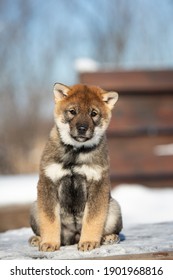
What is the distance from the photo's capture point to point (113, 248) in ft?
10.5

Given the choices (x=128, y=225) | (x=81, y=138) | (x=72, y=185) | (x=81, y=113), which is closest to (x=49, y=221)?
(x=72, y=185)

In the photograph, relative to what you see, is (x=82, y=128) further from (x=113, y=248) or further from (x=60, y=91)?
(x=113, y=248)

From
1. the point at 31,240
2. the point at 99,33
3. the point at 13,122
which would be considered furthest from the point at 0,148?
the point at 31,240

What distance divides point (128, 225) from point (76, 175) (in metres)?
1.71

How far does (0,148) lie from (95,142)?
5729 millimetres

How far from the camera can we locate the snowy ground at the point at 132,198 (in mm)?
5594

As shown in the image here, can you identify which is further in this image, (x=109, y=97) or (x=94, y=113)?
(x=109, y=97)

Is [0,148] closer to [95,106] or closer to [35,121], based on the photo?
[35,121]

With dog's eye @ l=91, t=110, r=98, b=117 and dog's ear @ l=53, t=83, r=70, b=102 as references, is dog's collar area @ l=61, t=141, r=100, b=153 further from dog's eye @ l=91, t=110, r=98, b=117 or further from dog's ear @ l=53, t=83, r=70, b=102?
dog's ear @ l=53, t=83, r=70, b=102

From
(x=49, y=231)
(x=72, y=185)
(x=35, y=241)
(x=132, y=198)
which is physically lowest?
(x=132, y=198)

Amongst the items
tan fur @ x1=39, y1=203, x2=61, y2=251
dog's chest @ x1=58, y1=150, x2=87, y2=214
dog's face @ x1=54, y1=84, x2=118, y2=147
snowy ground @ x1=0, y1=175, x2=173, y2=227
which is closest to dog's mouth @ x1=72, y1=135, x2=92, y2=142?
dog's face @ x1=54, y1=84, x2=118, y2=147

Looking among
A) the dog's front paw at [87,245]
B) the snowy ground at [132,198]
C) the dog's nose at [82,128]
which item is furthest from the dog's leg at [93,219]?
the snowy ground at [132,198]

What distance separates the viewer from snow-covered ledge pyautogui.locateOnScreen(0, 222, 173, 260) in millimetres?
3078

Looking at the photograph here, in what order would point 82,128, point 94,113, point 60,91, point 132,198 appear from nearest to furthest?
point 82,128
point 94,113
point 60,91
point 132,198
